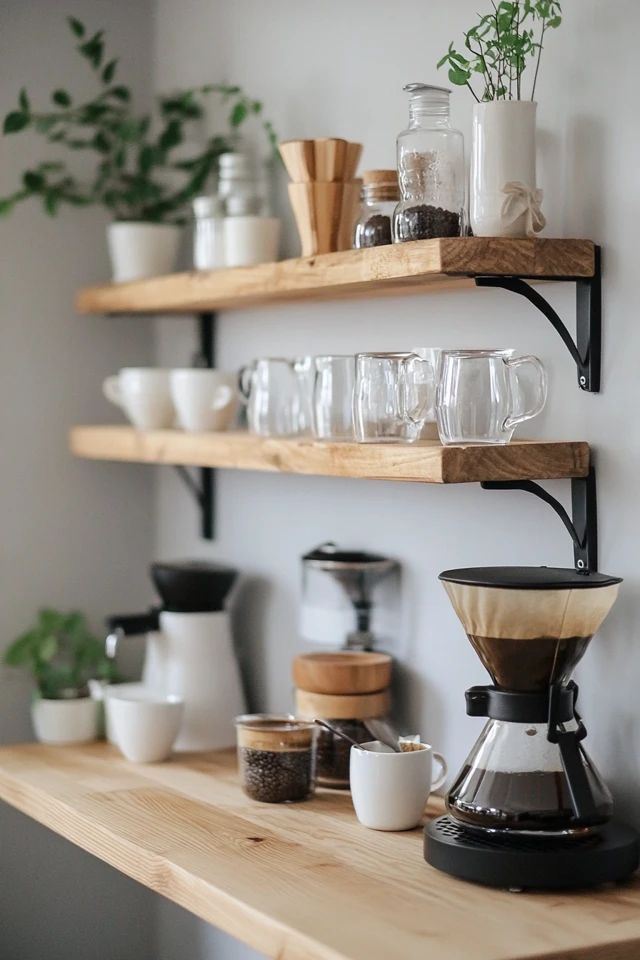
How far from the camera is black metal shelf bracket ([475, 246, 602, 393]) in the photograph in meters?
1.76

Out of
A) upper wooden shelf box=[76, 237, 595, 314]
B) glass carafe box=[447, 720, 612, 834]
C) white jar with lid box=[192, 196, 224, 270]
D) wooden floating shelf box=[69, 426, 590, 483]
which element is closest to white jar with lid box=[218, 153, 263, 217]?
white jar with lid box=[192, 196, 224, 270]

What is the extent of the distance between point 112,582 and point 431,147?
4.40ft

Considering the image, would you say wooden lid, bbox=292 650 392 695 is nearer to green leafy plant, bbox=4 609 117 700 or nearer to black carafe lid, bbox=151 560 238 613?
black carafe lid, bbox=151 560 238 613

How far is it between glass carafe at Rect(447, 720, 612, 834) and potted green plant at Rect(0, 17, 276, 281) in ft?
4.27

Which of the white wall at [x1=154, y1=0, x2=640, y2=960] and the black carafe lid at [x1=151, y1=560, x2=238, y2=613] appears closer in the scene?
the white wall at [x1=154, y1=0, x2=640, y2=960]

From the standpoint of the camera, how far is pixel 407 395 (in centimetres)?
182

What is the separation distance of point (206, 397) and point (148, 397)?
18cm

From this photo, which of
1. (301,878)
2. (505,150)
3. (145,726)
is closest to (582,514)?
A: (505,150)

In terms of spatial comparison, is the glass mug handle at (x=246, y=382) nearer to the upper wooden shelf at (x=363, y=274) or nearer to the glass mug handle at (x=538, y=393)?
the upper wooden shelf at (x=363, y=274)

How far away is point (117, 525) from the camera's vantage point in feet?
9.25

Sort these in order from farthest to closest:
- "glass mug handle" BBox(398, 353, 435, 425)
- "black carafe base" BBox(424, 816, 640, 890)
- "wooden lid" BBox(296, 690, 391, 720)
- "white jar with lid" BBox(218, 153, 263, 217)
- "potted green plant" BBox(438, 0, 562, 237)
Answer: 1. "white jar with lid" BBox(218, 153, 263, 217)
2. "wooden lid" BBox(296, 690, 391, 720)
3. "glass mug handle" BBox(398, 353, 435, 425)
4. "potted green plant" BBox(438, 0, 562, 237)
5. "black carafe base" BBox(424, 816, 640, 890)

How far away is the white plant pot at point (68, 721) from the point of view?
2.51 m

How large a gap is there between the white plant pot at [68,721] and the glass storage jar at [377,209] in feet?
3.54

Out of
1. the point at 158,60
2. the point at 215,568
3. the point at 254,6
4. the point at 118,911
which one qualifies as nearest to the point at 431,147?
the point at 254,6
